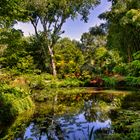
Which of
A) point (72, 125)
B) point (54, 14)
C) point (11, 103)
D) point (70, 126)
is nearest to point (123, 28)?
point (54, 14)

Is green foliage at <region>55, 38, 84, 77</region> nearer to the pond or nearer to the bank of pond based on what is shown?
the bank of pond

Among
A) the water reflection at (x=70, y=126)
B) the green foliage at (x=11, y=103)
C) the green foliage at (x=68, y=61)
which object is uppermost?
the green foliage at (x=68, y=61)

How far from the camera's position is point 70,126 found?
43.1 ft

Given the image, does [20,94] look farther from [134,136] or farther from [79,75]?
[79,75]

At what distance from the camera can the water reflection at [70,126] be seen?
1134cm

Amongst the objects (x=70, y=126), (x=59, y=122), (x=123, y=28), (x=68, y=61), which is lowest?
(x=70, y=126)

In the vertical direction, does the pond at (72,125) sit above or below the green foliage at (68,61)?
below

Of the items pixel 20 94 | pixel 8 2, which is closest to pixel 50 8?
pixel 20 94

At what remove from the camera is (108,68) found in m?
42.9

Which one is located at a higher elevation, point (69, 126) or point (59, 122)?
point (59, 122)

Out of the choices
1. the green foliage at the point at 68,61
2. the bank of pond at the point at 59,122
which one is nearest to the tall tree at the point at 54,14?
the green foliage at the point at 68,61

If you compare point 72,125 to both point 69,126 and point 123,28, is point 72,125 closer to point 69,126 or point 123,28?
point 69,126

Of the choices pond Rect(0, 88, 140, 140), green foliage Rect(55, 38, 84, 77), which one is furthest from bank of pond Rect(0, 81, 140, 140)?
green foliage Rect(55, 38, 84, 77)

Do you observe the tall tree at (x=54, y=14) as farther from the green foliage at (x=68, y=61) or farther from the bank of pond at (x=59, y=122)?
the bank of pond at (x=59, y=122)
